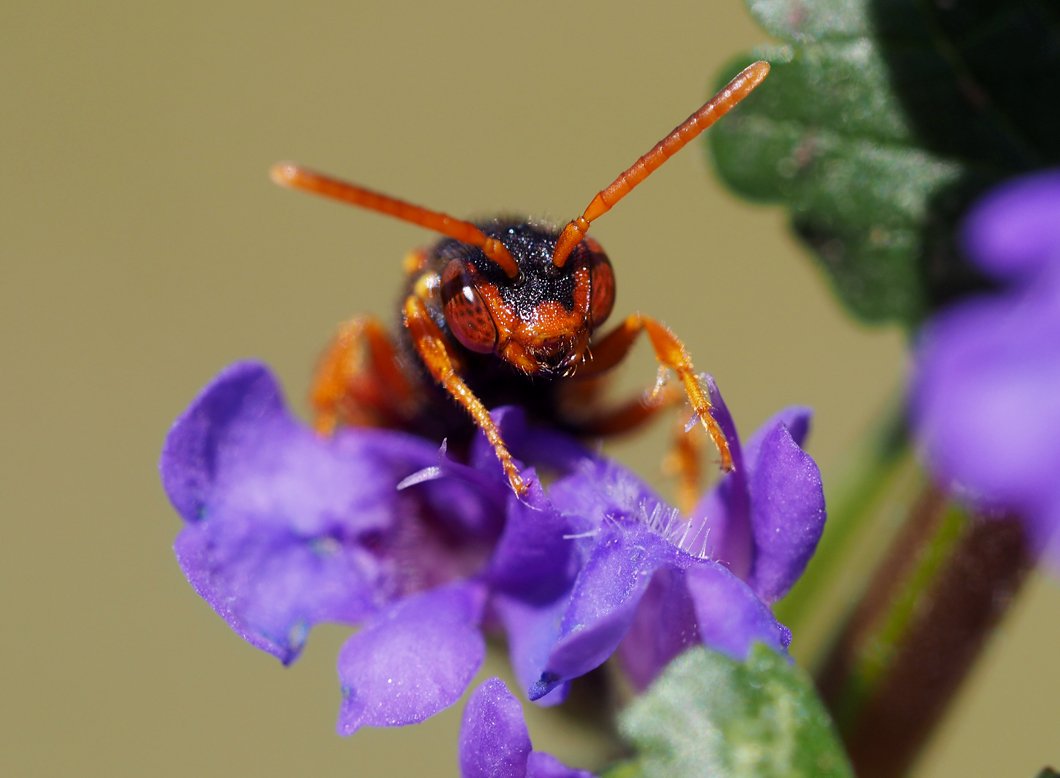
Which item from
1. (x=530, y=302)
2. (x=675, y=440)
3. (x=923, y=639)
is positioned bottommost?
Result: (x=923, y=639)

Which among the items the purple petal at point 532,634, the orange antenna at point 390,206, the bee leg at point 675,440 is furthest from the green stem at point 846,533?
the orange antenna at point 390,206

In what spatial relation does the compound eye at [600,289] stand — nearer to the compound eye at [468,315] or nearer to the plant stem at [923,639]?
the compound eye at [468,315]

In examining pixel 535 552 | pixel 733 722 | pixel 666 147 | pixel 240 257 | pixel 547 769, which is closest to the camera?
pixel 733 722

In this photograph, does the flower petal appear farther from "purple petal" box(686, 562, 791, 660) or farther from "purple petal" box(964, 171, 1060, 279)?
"purple petal" box(964, 171, 1060, 279)

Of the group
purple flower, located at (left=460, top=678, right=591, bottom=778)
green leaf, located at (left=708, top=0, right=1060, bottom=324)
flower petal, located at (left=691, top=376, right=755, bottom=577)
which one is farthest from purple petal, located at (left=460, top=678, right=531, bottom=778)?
green leaf, located at (left=708, top=0, right=1060, bottom=324)

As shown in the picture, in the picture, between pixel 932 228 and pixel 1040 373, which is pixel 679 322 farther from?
pixel 1040 373

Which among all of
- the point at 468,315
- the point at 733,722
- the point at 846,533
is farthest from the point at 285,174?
the point at 846,533

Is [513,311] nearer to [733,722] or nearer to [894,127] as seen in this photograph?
[894,127]

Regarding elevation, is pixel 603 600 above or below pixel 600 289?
below
